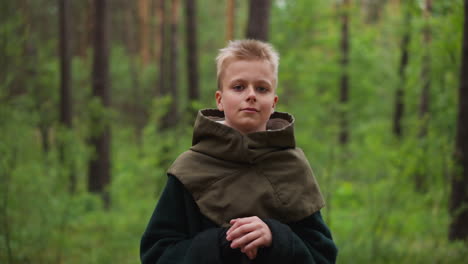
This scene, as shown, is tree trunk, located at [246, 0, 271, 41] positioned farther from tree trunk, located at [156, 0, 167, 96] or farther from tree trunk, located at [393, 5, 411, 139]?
tree trunk, located at [156, 0, 167, 96]

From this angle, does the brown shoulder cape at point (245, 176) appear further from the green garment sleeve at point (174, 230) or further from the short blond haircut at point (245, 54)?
the short blond haircut at point (245, 54)

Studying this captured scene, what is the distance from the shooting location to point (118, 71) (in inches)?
962

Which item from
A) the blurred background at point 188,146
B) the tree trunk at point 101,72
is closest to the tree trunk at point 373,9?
the blurred background at point 188,146

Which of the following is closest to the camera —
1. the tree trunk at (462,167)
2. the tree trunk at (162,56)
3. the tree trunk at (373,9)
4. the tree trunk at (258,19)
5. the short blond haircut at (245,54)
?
the short blond haircut at (245,54)

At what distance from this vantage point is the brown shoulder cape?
187cm

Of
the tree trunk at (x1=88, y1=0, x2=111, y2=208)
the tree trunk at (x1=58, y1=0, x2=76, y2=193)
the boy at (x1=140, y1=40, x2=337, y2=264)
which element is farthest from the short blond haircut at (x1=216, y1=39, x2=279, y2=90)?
the tree trunk at (x1=58, y1=0, x2=76, y2=193)

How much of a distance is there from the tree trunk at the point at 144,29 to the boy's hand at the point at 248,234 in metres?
25.9

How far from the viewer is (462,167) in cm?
594

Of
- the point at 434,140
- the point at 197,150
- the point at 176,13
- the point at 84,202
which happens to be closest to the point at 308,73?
the point at 176,13

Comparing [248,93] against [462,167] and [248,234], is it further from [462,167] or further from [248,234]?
[462,167]

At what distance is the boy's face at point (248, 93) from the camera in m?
1.94

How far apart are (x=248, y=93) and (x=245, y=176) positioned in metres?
0.33

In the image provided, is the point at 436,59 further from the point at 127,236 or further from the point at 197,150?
the point at 197,150

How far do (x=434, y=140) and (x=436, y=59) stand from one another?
1.81 metres
